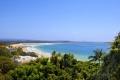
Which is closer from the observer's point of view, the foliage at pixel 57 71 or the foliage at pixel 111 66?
the foliage at pixel 111 66

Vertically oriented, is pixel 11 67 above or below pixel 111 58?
below

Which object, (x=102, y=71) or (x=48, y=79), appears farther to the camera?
(x=48, y=79)

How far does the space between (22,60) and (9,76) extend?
27286 mm

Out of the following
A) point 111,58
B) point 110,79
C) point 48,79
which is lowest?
point 48,79

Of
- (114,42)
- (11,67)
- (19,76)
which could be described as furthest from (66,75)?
(114,42)

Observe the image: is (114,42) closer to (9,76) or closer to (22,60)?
(9,76)

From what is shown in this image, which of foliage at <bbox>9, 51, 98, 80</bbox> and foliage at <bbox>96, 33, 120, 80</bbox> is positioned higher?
foliage at <bbox>96, 33, 120, 80</bbox>

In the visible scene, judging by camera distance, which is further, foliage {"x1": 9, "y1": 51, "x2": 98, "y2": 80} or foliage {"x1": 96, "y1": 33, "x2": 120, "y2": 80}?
foliage {"x1": 9, "y1": 51, "x2": 98, "y2": 80}

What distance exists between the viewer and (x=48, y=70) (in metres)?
50.2

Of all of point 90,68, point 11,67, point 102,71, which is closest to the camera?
point 102,71

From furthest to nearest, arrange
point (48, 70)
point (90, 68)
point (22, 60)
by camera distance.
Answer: point (22, 60) < point (90, 68) < point (48, 70)

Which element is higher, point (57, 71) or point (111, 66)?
point (111, 66)

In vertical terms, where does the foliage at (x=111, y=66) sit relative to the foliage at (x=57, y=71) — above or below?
above

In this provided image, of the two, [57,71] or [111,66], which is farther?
[57,71]
